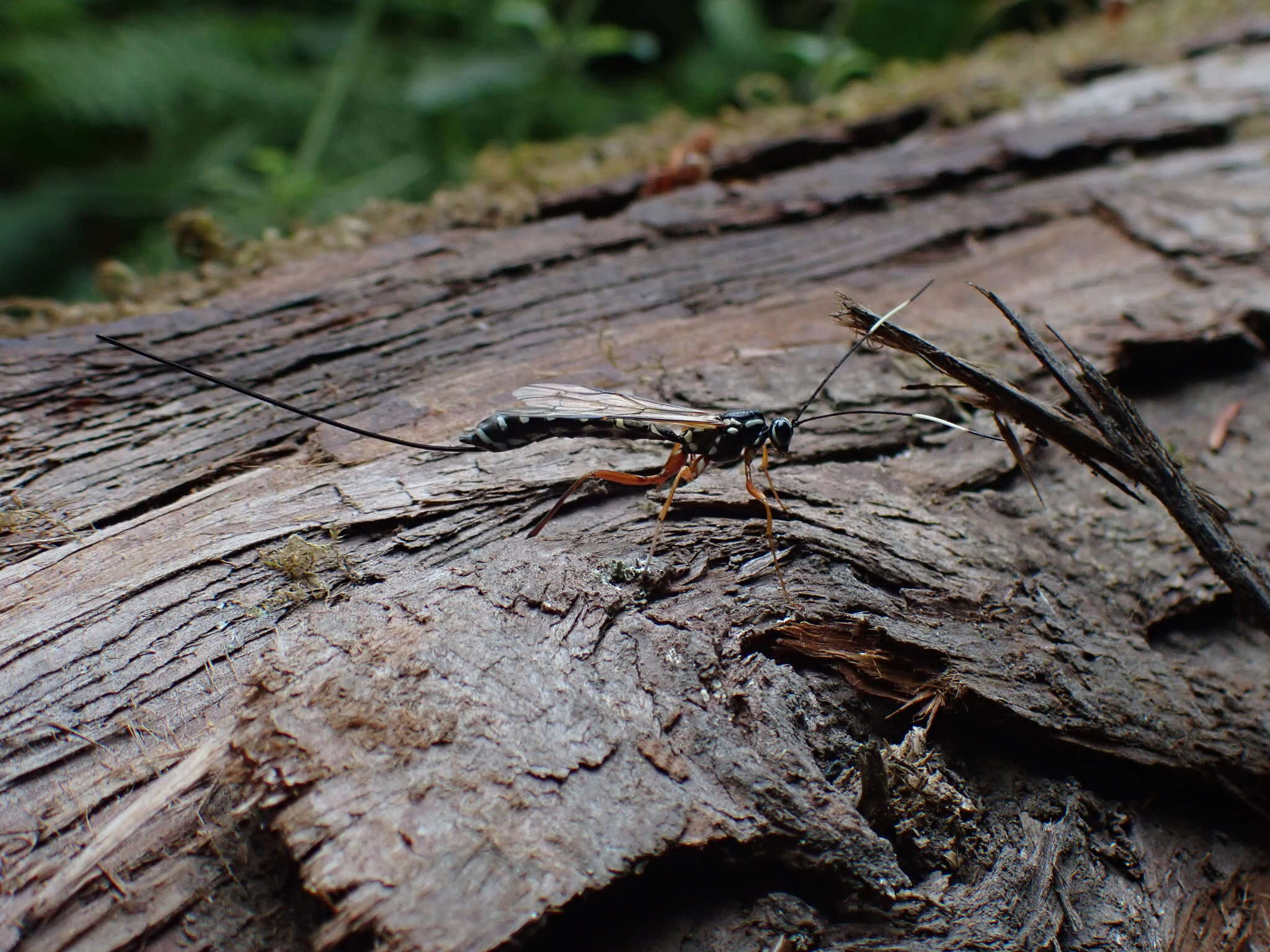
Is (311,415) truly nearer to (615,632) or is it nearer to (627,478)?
(627,478)

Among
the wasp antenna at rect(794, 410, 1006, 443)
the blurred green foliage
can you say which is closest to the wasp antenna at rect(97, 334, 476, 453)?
the wasp antenna at rect(794, 410, 1006, 443)

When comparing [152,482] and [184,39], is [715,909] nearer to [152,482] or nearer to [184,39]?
[152,482]

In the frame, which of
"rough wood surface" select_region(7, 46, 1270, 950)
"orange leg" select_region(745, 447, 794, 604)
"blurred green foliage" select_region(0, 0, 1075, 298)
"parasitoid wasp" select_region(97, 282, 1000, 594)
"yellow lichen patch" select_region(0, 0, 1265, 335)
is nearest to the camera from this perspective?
"rough wood surface" select_region(7, 46, 1270, 950)

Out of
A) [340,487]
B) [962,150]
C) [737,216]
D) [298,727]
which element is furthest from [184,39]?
[298,727]

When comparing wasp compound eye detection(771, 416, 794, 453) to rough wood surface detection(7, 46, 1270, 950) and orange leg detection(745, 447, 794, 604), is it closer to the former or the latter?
orange leg detection(745, 447, 794, 604)

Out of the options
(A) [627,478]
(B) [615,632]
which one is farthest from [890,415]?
(B) [615,632]

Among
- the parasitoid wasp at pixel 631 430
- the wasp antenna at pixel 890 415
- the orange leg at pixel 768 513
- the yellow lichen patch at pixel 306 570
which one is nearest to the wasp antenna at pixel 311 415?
the parasitoid wasp at pixel 631 430
